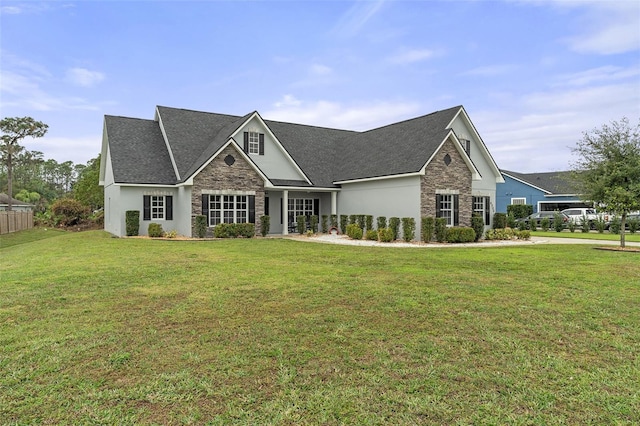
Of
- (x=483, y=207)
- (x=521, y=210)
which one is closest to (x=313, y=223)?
(x=483, y=207)

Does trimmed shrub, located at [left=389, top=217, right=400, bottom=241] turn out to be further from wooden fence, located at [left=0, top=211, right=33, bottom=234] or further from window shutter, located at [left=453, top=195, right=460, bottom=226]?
wooden fence, located at [left=0, top=211, right=33, bottom=234]

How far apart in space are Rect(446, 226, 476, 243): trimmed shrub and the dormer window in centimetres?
1162

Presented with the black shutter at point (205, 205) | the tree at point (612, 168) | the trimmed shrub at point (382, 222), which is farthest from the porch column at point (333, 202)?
the tree at point (612, 168)

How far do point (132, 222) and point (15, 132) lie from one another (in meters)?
34.1

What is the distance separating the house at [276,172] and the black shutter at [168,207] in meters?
0.08

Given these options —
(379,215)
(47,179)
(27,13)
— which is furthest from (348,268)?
(47,179)

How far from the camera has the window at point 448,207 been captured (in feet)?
65.2

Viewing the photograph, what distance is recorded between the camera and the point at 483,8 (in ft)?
49.3

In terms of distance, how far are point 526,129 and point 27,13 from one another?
39377 millimetres

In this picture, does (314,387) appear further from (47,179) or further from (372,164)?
(47,179)

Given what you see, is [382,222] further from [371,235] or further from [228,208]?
[228,208]

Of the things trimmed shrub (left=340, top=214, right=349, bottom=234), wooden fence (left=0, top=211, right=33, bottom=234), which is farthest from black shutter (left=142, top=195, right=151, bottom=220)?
wooden fence (left=0, top=211, right=33, bottom=234)

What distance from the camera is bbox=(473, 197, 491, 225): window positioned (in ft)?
74.1

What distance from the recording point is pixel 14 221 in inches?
1079
